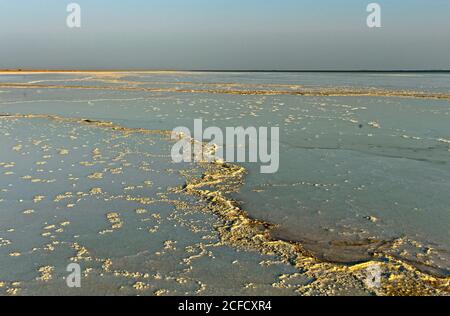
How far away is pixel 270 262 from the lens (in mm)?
4141

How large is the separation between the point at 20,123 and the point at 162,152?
6.74m

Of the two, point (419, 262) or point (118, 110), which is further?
point (118, 110)

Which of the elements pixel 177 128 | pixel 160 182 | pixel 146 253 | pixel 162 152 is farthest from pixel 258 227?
pixel 177 128

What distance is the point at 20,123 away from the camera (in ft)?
44.4

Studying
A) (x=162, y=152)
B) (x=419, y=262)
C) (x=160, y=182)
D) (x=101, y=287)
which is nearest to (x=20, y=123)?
(x=162, y=152)

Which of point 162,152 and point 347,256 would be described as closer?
point 347,256

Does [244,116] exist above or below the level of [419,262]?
above

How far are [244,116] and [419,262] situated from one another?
37.1ft

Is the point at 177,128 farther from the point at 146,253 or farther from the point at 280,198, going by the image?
the point at 146,253

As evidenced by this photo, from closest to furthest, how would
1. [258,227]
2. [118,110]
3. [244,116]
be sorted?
[258,227] < [244,116] < [118,110]

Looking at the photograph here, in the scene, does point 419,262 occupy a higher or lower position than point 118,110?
lower
